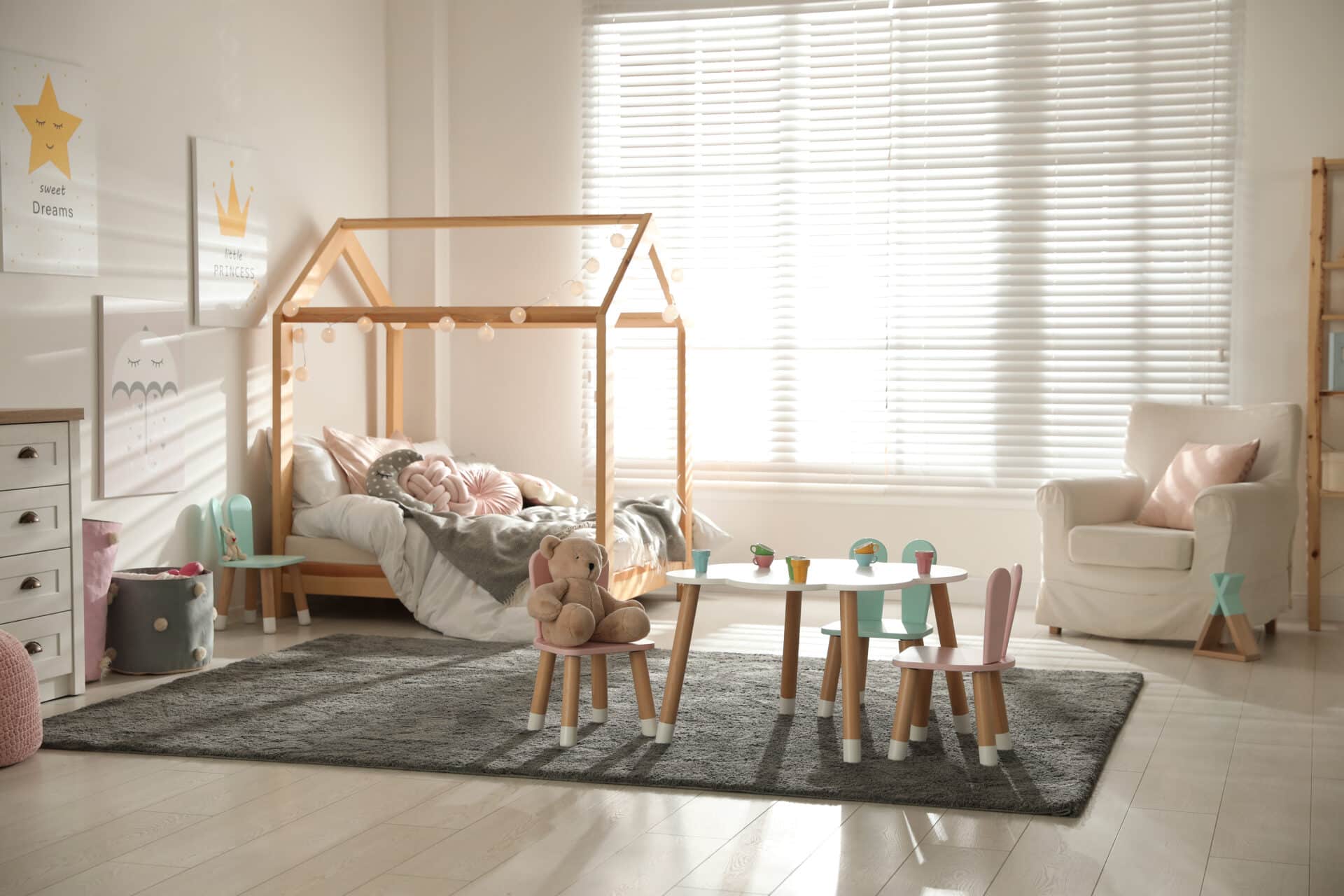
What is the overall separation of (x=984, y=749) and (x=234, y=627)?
10.2 ft

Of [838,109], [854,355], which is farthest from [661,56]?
[854,355]

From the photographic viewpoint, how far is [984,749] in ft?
10.5

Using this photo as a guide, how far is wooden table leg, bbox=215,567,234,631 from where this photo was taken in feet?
16.8

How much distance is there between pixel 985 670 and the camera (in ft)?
10.5

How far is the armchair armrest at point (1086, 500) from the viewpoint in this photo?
5.06 m

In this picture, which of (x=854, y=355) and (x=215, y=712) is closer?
(x=215, y=712)

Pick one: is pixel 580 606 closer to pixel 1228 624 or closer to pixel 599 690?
pixel 599 690

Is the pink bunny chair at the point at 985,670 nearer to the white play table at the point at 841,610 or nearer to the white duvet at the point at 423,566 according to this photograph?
the white play table at the point at 841,610

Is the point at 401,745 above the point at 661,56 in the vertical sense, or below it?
below

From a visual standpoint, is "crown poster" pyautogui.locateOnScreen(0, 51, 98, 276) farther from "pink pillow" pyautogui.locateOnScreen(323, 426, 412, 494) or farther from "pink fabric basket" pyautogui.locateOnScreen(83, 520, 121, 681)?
"pink pillow" pyautogui.locateOnScreen(323, 426, 412, 494)

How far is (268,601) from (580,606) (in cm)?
211

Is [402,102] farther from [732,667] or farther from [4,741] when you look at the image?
[4,741]

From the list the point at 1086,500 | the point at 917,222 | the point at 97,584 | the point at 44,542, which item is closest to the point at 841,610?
the point at 1086,500

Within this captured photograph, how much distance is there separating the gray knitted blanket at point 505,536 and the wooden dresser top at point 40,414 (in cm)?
146
